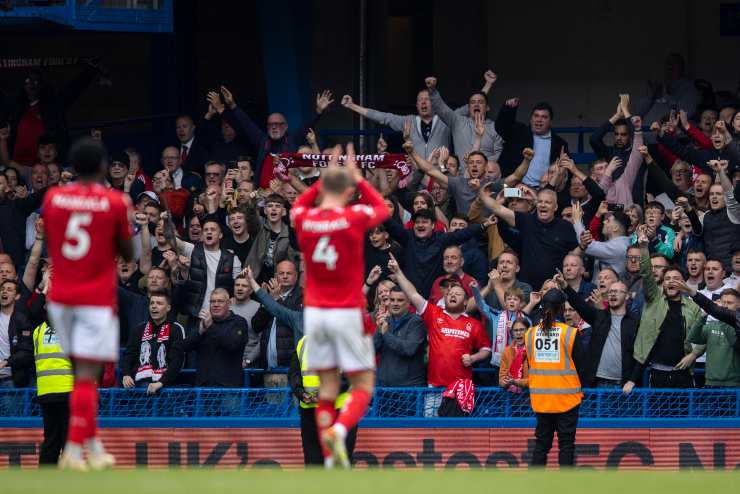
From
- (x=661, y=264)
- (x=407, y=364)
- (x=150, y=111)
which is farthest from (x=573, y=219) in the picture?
(x=150, y=111)

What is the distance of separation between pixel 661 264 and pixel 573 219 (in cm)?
141

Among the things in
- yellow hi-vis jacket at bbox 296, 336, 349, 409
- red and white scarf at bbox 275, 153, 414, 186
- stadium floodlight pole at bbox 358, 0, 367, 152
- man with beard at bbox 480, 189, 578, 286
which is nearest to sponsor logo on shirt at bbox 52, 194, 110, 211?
yellow hi-vis jacket at bbox 296, 336, 349, 409

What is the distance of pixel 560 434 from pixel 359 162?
4.19m

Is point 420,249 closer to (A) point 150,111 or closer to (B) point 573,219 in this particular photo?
(B) point 573,219

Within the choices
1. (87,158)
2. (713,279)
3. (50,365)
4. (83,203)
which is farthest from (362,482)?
(713,279)

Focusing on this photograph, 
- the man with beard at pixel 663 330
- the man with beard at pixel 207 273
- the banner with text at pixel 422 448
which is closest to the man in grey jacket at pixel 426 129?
the man with beard at pixel 207 273

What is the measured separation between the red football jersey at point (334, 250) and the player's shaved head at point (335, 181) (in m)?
0.12

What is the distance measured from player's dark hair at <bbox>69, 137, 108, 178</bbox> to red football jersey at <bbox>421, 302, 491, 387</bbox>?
221 inches

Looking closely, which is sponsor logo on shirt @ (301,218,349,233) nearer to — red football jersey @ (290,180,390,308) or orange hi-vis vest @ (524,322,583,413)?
red football jersey @ (290,180,390,308)

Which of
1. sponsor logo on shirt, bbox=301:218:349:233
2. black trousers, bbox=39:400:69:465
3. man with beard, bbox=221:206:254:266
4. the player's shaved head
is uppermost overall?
the player's shaved head

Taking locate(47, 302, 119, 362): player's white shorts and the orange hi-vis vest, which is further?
the orange hi-vis vest

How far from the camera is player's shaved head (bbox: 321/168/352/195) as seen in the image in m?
9.17

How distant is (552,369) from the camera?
499 inches

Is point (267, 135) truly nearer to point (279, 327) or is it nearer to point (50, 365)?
point (279, 327)
